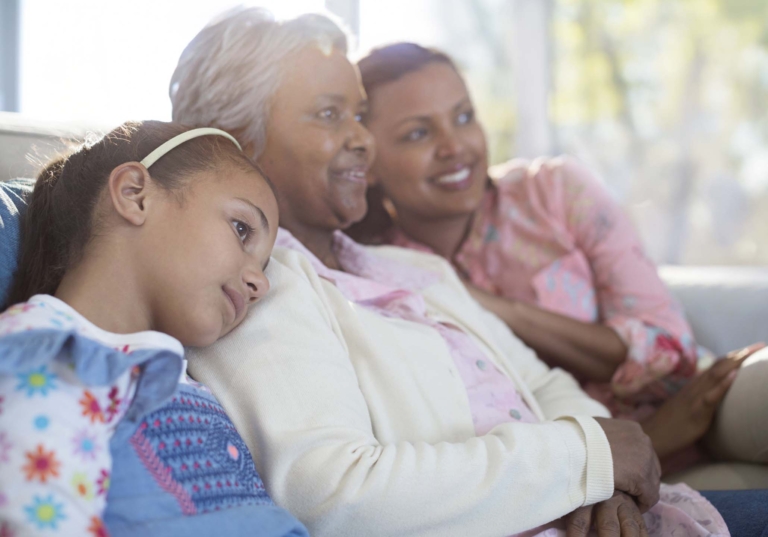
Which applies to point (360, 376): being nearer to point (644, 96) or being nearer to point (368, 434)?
point (368, 434)

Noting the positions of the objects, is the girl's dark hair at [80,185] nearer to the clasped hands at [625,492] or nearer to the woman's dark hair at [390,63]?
the clasped hands at [625,492]

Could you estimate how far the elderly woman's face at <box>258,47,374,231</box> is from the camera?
4.18 feet

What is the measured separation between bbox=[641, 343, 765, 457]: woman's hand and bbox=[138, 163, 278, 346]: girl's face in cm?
101

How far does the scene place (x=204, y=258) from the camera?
85 centimetres

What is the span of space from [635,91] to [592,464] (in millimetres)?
2802

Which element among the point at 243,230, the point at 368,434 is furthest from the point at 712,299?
the point at 243,230

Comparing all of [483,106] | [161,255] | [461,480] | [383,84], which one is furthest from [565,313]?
[483,106]

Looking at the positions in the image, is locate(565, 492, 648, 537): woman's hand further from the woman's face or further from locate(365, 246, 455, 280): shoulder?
the woman's face

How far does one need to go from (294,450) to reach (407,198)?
108cm

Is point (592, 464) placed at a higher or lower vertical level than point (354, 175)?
lower

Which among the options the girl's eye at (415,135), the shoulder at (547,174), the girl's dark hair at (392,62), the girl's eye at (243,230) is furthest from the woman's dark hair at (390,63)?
the girl's eye at (243,230)

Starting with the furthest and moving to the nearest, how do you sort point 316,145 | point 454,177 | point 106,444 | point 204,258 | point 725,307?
1. point 725,307
2. point 454,177
3. point 316,145
4. point 204,258
5. point 106,444

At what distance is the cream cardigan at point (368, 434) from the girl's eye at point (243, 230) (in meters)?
0.11

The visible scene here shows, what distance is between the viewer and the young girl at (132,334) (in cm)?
64
